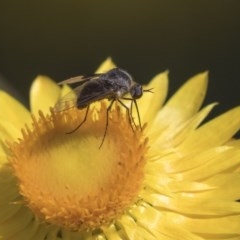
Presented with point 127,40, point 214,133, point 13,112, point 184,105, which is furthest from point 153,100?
point 127,40

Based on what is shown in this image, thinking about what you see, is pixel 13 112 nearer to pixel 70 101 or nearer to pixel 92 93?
pixel 70 101

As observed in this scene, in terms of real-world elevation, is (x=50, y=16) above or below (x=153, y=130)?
above

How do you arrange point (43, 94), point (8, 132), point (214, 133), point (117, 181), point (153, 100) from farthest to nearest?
point (43, 94) < point (153, 100) < point (8, 132) < point (214, 133) < point (117, 181)

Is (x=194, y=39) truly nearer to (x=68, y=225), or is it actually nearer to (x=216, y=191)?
(x=216, y=191)

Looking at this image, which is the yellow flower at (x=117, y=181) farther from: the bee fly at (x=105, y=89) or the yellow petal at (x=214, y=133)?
the bee fly at (x=105, y=89)

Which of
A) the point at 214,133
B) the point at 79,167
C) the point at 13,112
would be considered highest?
the point at 13,112

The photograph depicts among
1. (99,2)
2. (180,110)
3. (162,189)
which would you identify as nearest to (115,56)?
(99,2)

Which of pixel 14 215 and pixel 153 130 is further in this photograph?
pixel 153 130

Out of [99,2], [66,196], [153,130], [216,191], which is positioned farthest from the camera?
[99,2]
